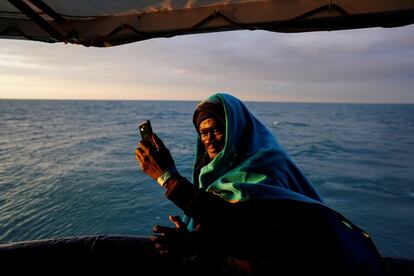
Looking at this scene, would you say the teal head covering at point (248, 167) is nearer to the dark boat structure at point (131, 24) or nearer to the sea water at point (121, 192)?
the dark boat structure at point (131, 24)

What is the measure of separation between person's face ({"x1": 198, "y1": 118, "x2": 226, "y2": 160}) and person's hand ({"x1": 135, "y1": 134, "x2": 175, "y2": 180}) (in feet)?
1.45

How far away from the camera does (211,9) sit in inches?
74.1

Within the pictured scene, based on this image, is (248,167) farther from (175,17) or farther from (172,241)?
(175,17)

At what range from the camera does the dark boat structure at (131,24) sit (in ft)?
5.43

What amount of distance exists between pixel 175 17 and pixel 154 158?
123 cm

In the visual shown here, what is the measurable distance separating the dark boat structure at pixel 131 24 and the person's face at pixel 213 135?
0.72 metres

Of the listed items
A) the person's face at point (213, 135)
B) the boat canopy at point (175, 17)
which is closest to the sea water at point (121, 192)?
the boat canopy at point (175, 17)

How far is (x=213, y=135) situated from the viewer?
170cm

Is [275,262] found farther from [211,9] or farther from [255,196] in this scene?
[211,9]

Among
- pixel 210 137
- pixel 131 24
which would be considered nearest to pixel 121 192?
pixel 131 24

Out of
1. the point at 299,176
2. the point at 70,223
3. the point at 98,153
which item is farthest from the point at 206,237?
the point at 98,153

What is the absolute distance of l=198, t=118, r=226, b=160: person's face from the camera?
1677 mm

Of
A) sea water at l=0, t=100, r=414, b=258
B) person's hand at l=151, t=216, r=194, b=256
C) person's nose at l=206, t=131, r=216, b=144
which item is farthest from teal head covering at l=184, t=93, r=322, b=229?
sea water at l=0, t=100, r=414, b=258

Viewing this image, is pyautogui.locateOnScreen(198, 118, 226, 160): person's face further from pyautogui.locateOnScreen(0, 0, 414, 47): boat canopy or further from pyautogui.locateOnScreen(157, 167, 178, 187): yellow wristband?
pyautogui.locateOnScreen(0, 0, 414, 47): boat canopy
